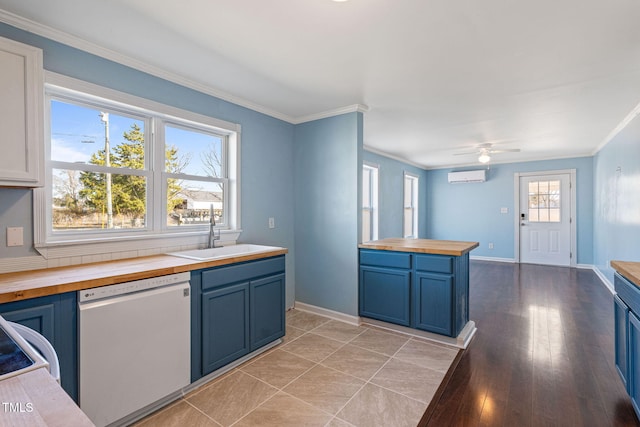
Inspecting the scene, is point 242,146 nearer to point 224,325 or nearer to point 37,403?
point 224,325

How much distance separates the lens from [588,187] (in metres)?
6.19

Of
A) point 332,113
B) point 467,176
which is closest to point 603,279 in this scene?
point 467,176

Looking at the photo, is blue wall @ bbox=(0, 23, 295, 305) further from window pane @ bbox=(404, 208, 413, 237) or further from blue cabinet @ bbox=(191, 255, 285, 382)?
window pane @ bbox=(404, 208, 413, 237)

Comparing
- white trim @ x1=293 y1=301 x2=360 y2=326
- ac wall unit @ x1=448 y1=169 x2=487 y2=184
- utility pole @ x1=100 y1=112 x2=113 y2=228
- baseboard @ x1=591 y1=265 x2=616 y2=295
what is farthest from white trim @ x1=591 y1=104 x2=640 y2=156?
utility pole @ x1=100 y1=112 x2=113 y2=228

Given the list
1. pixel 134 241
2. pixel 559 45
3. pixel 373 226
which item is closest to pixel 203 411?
pixel 134 241

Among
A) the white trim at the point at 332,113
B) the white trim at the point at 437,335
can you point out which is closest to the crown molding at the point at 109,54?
the white trim at the point at 332,113

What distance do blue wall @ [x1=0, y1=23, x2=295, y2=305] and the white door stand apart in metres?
5.71

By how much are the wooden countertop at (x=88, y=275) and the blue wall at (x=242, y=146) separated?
0.28 metres

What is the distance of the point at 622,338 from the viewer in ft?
6.41

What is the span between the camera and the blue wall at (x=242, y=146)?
1.85 metres

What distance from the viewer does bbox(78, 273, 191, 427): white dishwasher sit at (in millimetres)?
1597

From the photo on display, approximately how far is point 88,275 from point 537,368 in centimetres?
318

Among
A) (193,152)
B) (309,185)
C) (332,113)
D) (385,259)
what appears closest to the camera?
(193,152)

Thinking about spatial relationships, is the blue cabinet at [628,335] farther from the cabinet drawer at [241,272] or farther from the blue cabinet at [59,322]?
the blue cabinet at [59,322]
